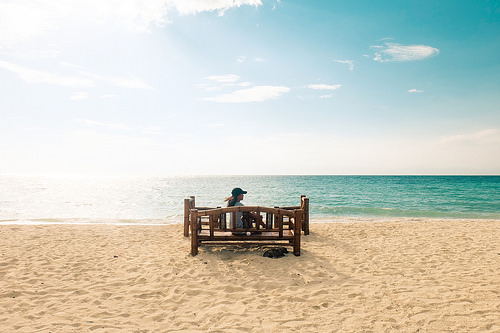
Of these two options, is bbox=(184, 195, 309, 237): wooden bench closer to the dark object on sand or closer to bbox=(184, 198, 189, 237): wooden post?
bbox=(184, 198, 189, 237): wooden post

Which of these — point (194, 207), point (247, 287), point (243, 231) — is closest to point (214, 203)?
point (194, 207)

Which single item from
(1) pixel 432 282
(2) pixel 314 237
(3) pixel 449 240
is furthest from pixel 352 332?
(3) pixel 449 240

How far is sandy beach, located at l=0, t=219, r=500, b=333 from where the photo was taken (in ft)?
15.0

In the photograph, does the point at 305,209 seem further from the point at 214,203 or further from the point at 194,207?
the point at 214,203

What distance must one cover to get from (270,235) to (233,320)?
3430 millimetres

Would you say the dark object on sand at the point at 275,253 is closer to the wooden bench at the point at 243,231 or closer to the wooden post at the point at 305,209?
the wooden bench at the point at 243,231

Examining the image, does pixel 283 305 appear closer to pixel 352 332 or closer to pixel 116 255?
pixel 352 332

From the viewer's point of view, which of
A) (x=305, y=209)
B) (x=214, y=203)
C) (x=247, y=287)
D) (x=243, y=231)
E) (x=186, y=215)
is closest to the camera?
(x=247, y=287)

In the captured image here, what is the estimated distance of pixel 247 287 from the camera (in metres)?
6.00

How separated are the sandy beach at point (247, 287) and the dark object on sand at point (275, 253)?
0.18 m

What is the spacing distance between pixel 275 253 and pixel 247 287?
205 centimetres

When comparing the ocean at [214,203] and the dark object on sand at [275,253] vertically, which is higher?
the dark object on sand at [275,253]

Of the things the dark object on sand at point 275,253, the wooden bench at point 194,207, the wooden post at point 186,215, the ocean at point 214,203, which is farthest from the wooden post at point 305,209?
the ocean at point 214,203

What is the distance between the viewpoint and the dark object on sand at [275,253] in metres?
7.84
